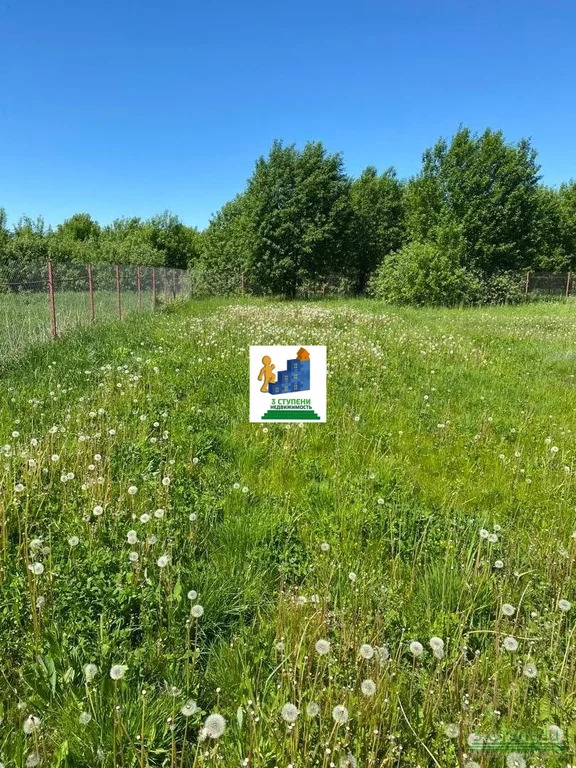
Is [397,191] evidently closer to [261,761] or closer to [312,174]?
[312,174]

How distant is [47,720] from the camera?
61.8 inches

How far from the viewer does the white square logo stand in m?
4.84

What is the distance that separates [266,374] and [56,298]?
6.43 m

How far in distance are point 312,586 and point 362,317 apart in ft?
38.1

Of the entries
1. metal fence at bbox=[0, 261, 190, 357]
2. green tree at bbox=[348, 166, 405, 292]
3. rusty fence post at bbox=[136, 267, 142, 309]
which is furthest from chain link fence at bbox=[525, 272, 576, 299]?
metal fence at bbox=[0, 261, 190, 357]

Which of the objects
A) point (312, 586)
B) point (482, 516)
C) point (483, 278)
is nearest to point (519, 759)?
point (312, 586)

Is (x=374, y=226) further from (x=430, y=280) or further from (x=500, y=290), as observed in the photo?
(x=430, y=280)

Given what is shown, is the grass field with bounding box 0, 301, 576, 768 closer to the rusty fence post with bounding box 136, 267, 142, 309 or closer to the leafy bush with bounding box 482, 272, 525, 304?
the rusty fence post with bounding box 136, 267, 142, 309

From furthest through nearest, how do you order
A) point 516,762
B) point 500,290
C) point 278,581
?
1. point 500,290
2. point 278,581
3. point 516,762

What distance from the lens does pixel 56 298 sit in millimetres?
9117

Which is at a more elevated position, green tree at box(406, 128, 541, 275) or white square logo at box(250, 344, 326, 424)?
green tree at box(406, 128, 541, 275)

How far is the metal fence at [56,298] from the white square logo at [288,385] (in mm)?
4098

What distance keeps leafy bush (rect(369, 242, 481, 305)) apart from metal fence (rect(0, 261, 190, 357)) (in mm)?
13009

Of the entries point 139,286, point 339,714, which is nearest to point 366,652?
point 339,714
